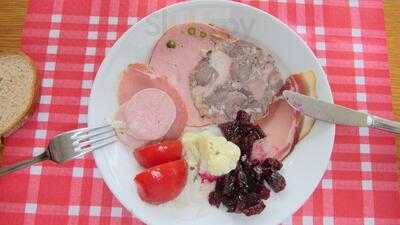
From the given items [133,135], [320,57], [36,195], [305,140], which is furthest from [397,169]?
[36,195]

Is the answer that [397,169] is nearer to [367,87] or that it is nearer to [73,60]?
[367,87]

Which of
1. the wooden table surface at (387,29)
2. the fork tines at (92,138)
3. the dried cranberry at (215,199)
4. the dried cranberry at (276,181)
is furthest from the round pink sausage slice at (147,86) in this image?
the wooden table surface at (387,29)

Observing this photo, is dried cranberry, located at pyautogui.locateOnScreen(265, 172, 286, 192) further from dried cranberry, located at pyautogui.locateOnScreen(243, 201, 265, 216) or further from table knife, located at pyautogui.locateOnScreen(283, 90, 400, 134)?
table knife, located at pyautogui.locateOnScreen(283, 90, 400, 134)

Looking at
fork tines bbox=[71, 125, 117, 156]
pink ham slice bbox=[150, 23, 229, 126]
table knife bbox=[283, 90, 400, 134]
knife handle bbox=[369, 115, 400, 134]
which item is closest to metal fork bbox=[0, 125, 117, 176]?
fork tines bbox=[71, 125, 117, 156]

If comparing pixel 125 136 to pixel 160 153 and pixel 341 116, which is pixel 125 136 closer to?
pixel 160 153

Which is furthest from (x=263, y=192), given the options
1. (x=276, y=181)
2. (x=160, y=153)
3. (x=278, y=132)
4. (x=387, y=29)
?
(x=387, y=29)

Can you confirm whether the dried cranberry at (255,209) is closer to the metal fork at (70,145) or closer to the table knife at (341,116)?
the table knife at (341,116)
